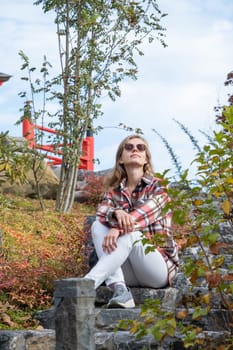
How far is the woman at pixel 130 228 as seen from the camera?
4949 millimetres

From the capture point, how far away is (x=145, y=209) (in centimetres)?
518

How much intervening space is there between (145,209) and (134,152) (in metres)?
0.45

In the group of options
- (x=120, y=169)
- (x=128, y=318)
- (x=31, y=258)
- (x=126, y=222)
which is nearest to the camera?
(x=128, y=318)

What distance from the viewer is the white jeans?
4.94m

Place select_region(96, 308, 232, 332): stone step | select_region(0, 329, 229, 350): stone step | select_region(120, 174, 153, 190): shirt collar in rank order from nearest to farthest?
select_region(0, 329, 229, 350): stone step → select_region(96, 308, 232, 332): stone step → select_region(120, 174, 153, 190): shirt collar

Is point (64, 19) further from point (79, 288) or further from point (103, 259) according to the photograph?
point (79, 288)

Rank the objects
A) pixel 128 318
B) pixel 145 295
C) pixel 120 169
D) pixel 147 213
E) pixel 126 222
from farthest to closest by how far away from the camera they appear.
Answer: pixel 120 169, pixel 145 295, pixel 147 213, pixel 126 222, pixel 128 318

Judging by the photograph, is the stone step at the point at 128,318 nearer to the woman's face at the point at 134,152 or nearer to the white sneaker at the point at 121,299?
the white sneaker at the point at 121,299

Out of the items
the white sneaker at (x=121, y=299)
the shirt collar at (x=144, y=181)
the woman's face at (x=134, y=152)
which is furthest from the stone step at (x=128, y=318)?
the woman's face at (x=134, y=152)

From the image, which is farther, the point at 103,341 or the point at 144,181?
the point at 144,181

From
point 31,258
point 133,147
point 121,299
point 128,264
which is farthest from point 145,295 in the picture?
point 31,258

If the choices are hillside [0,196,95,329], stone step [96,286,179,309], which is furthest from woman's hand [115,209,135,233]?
hillside [0,196,95,329]

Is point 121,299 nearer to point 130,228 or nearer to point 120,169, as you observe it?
point 130,228

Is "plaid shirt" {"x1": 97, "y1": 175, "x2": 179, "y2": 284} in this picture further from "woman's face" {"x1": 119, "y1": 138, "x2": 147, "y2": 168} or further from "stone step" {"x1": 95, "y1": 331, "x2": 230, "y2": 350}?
"stone step" {"x1": 95, "y1": 331, "x2": 230, "y2": 350}
